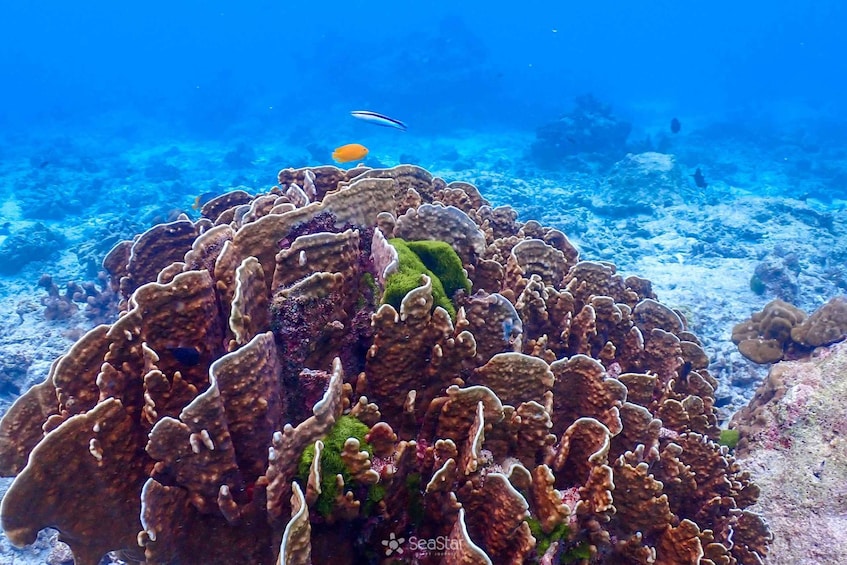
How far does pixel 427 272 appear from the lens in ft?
12.1

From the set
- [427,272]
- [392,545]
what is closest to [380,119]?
[427,272]

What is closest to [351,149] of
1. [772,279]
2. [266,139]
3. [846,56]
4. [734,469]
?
[734,469]

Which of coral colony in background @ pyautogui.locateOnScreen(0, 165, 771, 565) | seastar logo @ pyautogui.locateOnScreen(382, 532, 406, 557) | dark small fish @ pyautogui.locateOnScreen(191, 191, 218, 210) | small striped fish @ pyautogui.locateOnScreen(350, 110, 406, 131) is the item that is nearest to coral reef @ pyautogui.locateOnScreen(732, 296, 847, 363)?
coral colony in background @ pyautogui.locateOnScreen(0, 165, 771, 565)

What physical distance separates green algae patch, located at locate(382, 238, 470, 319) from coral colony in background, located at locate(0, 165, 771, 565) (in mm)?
19

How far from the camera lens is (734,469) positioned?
13.7ft

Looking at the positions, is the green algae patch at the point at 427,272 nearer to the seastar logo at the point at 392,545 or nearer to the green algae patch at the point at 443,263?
the green algae patch at the point at 443,263

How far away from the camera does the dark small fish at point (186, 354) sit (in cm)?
306

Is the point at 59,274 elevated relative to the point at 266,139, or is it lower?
lower

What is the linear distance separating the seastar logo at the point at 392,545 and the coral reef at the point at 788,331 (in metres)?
6.72

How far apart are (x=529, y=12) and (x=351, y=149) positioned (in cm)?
12209

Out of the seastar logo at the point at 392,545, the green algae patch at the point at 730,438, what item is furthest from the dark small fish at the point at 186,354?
the green algae patch at the point at 730,438

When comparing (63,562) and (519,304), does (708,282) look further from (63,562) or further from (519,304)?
(63,562)

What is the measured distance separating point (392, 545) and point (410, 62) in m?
44.6

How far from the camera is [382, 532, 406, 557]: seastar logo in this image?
278cm
